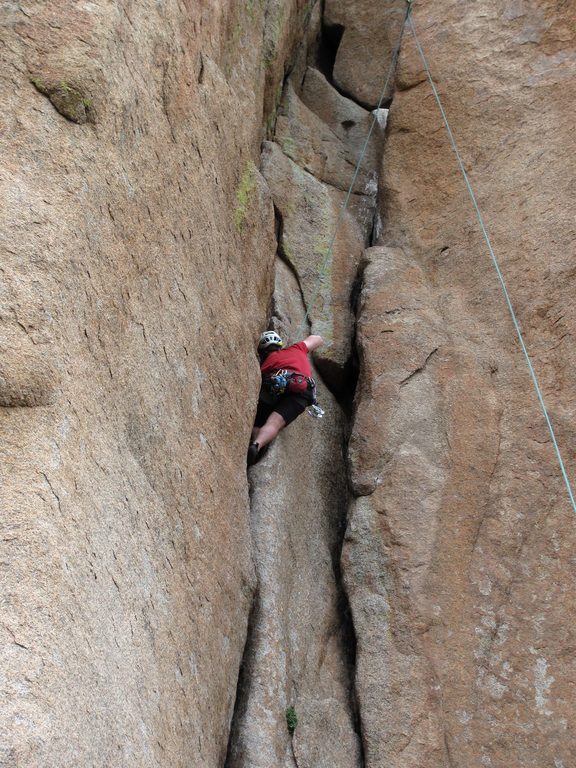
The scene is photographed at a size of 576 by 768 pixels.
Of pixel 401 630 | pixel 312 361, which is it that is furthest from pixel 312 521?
pixel 312 361

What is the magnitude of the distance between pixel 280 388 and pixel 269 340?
20.5 inches

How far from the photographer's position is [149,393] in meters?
5.18

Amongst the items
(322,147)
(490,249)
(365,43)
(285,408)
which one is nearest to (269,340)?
(285,408)

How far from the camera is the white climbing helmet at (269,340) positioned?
26.0 ft

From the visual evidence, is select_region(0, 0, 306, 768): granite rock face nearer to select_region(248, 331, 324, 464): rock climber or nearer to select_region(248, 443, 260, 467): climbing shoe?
select_region(248, 443, 260, 467): climbing shoe

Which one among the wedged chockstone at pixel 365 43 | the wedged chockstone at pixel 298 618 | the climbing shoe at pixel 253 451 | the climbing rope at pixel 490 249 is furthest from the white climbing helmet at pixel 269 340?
the wedged chockstone at pixel 365 43

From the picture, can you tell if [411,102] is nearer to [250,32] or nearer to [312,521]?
[250,32]

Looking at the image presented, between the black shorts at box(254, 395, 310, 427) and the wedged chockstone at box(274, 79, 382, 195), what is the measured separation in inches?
142

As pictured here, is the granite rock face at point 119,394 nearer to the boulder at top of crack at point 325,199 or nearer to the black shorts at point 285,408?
the black shorts at point 285,408

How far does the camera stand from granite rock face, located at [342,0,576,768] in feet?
21.6

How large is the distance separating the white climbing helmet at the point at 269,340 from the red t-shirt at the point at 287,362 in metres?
0.07

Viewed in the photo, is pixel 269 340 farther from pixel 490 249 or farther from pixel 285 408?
pixel 490 249

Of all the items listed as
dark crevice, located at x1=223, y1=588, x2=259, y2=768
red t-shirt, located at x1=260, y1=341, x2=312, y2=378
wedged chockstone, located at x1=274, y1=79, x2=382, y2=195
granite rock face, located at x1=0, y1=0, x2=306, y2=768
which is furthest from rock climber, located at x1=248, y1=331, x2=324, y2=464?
wedged chockstone, located at x1=274, y1=79, x2=382, y2=195

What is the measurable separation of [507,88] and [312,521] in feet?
17.2
